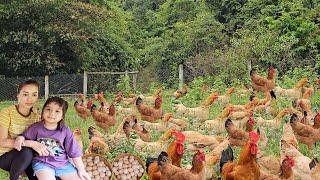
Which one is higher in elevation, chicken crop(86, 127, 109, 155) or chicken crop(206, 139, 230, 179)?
chicken crop(86, 127, 109, 155)

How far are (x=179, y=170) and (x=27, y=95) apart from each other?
1.90 m

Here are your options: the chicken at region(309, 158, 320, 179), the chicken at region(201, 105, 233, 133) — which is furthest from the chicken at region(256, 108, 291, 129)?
the chicken at region(309, 158, 320, 179)

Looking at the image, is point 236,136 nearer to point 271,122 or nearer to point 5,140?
point 271,122

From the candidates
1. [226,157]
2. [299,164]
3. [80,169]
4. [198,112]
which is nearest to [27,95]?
[80,169]

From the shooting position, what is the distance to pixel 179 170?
6059mm

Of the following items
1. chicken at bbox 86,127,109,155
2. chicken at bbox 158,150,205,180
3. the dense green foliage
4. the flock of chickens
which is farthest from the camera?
the dense green foliage

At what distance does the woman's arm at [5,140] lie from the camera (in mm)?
5031

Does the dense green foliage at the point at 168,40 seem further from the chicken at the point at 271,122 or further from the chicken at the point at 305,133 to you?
the chicken at the point at 305,133

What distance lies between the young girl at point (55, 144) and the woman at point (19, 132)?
3.2 inches

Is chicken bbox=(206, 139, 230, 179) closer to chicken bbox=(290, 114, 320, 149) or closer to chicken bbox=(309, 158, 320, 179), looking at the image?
chicken bbox=(309, 158, 320, 179)

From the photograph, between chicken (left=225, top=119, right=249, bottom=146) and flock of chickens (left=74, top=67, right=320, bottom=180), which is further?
chicken (left=225, top=119, right=249, bottom=146)

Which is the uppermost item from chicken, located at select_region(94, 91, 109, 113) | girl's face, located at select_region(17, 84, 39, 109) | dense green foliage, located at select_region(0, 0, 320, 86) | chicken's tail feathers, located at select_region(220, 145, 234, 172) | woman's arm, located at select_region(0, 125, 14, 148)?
dense green foliage, located at select_region(0, 0, 320, 86)

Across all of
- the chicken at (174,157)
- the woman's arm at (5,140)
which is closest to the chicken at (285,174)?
the chicken at (174,157)

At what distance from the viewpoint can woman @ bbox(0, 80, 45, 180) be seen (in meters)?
4.97
